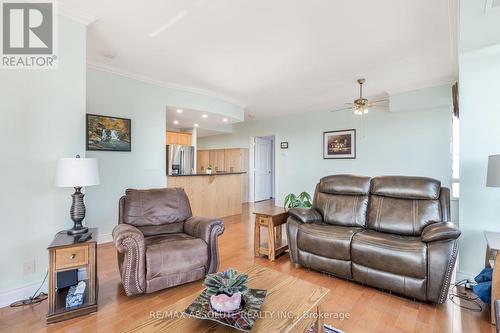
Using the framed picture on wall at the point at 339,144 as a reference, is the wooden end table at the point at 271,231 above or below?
below

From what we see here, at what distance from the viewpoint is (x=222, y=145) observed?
821cm

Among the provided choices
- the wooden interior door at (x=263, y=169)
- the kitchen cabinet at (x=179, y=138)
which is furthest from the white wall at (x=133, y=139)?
the wooden interior door at (x=263, y=169)

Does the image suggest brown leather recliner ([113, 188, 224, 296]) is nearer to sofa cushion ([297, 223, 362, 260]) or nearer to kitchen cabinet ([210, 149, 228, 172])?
sofa cushion ([297, 223, 362, 260])

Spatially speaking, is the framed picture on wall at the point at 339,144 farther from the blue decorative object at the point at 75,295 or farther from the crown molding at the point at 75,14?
the blue decorative object at the point at 75,295

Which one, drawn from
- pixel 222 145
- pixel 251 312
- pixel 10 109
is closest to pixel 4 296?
pixel 10 109

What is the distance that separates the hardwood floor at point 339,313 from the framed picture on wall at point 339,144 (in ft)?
12.2

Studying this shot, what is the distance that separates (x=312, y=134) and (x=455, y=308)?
15.4 ft

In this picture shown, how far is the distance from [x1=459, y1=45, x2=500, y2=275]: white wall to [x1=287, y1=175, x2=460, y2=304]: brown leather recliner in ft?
0.75

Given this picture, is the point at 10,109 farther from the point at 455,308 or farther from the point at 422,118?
the point at 422,118

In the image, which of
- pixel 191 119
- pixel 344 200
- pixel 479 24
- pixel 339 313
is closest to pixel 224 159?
pixel 191 119

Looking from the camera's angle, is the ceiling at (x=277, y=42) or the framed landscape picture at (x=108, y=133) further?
the framed landscape picture at (x=108, y=133)

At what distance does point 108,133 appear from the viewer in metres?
3.54

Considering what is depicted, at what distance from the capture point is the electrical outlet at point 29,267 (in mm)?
2098

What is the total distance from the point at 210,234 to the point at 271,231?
0.87 metres
